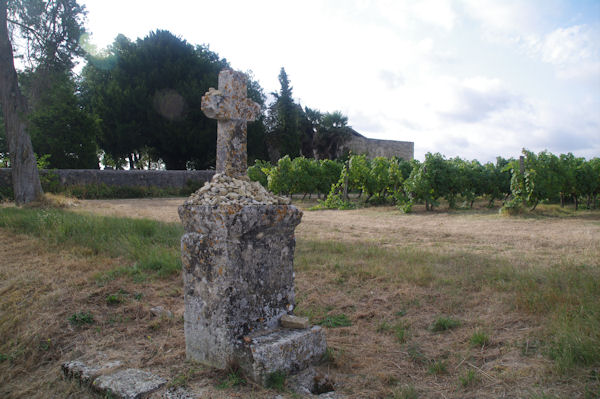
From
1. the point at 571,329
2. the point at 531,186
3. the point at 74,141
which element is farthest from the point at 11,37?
the point at 531,186

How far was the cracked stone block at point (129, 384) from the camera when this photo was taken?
264 cm

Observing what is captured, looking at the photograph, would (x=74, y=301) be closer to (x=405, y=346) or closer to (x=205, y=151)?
(x=405, y=346)

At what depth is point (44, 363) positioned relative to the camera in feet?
11.2

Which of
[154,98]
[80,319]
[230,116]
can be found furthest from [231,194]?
[154,98]

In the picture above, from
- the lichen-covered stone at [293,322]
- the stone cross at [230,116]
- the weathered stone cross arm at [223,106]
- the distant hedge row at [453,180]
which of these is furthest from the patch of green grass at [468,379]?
the distant hedge row at [453,180]

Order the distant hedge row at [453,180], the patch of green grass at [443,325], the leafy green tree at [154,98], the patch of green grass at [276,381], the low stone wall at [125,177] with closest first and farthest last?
the patch of green grass at [276,381], the patch of green grass at [443,325], the distant hedge row at [453,180], the low stone wall at [125,177], the leafy green tree at [154,98]

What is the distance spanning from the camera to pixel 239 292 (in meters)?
2.97

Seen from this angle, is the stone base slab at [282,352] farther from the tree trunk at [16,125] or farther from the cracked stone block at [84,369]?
the tree trunk at [16,125]

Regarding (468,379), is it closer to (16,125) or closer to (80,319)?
(80,319)

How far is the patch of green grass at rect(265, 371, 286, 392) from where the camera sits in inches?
106

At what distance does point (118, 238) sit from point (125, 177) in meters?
15.5

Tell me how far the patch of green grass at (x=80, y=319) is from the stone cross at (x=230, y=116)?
1916 millimetres

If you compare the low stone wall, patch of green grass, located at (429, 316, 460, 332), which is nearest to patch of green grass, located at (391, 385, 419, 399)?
patch of green grass, located at (429, 316, 460, 332)

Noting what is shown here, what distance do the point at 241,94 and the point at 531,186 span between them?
11.6 metres
